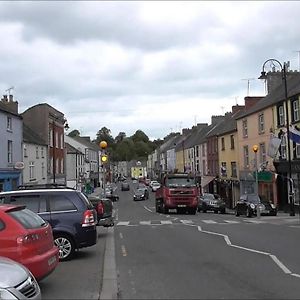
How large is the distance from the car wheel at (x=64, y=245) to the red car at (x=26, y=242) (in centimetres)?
346

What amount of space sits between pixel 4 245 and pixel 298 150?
30.4m

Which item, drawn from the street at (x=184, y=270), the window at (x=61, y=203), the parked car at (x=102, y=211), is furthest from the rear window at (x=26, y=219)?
the parked car at (x=102, y=211)

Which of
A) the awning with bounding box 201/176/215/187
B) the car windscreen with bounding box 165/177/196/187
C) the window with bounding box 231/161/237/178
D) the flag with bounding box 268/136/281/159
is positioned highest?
the flag with bounding box 268/136/281/159

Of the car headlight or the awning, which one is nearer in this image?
the car headlight

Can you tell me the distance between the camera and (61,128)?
63.1 meters

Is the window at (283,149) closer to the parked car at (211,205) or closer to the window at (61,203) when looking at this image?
the parked car at (211,205)

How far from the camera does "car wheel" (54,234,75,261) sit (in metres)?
12.4

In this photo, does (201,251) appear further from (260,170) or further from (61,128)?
(61,128)

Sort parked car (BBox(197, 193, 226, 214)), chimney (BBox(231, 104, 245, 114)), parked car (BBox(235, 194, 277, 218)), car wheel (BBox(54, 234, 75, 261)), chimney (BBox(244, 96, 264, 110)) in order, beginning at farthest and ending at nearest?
1. chimney (BBox(231, 104, 245, 114))
2. chimney (BBox(244, 96, 264, 110))
3. parked car (BBox(197, 193, 226, 214))
4. parked car (BBox(235, 194, 277, 218))
5. car wheel (BBox(54, 234, 75, 261))

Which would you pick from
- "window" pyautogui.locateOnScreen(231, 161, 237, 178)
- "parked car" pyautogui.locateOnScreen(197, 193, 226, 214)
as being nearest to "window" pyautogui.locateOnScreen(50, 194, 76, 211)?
"parked car" pyautogui.locateOnScreen(197, 193, 226, 214)

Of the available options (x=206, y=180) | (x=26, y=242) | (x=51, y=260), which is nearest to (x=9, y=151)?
(x=206, y=180)

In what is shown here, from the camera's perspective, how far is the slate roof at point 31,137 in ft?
160

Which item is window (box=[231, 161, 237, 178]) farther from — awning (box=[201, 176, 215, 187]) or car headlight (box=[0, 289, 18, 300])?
car headlight (box=[0, 289, 18, 300])

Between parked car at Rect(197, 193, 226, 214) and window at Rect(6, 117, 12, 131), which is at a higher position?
window at Rect(6, 117, 12, 131)
